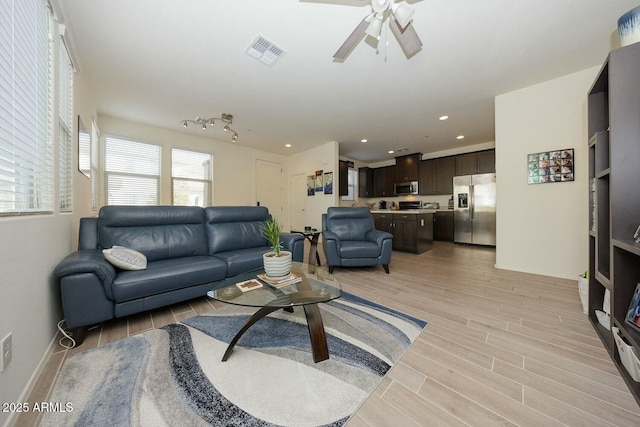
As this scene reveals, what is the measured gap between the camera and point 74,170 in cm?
208

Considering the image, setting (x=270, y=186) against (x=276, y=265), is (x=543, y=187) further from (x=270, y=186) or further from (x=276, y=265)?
(x=270, y=186)

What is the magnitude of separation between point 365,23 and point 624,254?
2.19 meters

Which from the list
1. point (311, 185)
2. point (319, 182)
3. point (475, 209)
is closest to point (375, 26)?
point (319, 182)

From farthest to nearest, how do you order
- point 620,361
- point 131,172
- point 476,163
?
point 476,163
point 131,172
point 620,361

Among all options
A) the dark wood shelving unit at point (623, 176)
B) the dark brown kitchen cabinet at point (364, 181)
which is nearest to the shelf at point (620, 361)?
the dark wood shelving unit at point (623, 176)

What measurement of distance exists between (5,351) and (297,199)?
5368 millimetres

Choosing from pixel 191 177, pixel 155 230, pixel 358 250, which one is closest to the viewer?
pixel 155 230

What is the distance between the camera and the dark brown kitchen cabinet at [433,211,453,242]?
18.4ft

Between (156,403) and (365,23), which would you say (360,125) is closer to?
(365,23)

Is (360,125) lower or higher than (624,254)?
higher

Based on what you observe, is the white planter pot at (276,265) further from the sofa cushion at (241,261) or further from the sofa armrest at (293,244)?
the sofa armrest at (293,244)

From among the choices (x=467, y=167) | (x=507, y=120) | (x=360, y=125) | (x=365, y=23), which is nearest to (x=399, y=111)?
(x=360, y=125)

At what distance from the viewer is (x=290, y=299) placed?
4.30 feet

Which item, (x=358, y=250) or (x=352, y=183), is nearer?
(x=358, y=250)
